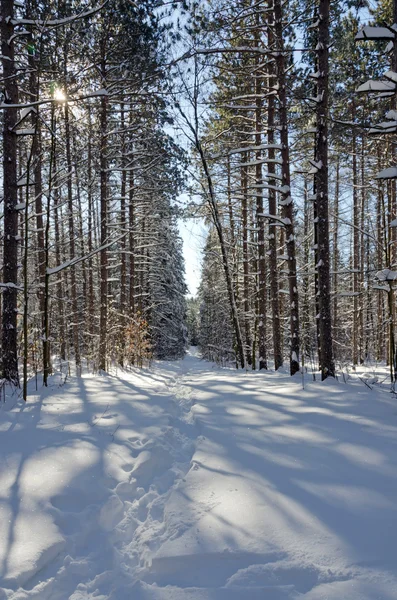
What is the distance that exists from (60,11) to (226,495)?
28.9 feet

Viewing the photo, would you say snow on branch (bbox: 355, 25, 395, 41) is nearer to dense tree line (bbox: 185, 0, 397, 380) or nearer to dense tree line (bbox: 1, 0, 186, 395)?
dense tree line (bbox: 185, 0, 397, 380)

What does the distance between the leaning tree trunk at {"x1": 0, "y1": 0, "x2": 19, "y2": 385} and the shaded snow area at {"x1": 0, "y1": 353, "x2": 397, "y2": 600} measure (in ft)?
7.20

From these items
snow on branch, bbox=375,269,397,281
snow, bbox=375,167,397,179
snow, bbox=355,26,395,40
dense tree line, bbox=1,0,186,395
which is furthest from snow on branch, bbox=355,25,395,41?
dense tree line, bbox=1,0,186,395

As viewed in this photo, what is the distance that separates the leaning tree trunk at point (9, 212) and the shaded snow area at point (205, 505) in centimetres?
219

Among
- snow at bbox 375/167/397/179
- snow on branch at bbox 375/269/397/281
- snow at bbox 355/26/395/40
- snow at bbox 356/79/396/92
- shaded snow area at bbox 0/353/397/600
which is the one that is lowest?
shaded snow area at bbox 0/353/397/600

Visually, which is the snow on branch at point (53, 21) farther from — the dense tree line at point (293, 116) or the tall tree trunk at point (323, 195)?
the tall tree trunk at point (323, 195)

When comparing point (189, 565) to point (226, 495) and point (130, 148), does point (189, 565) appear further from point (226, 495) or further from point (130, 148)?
point (130, 148)

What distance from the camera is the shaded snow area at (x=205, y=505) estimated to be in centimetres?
185

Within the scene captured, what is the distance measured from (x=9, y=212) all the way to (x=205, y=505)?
6167 millimetres

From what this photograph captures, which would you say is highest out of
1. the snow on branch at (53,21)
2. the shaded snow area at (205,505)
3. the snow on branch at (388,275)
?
the snow on branch at (53,21)

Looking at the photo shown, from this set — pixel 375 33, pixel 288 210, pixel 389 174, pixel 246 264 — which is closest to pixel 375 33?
pixel 375 33

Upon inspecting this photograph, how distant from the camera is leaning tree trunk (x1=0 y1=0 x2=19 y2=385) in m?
6.43

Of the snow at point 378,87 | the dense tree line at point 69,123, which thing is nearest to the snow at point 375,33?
the snow at point 378,87

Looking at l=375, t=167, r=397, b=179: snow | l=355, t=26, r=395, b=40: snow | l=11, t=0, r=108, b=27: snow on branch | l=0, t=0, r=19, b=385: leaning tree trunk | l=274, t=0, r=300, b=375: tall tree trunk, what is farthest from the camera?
l=274, t=0, r=300, b=375: tall tree trunk
